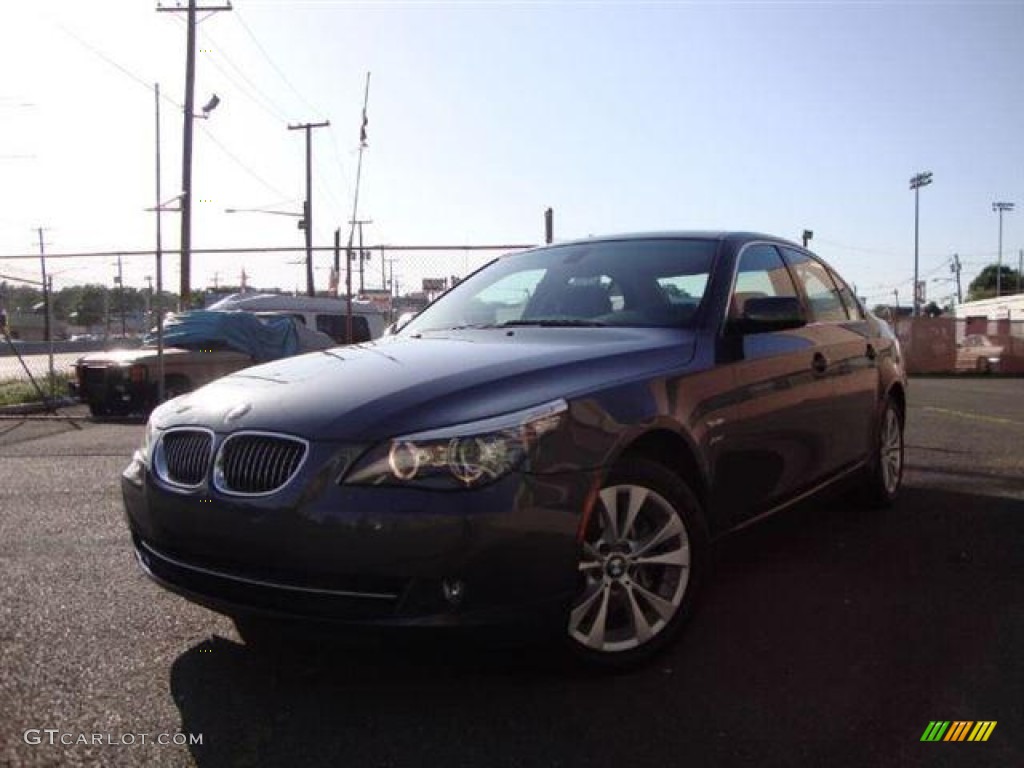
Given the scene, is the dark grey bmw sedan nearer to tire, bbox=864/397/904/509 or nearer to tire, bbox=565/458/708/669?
tire, bbox=565/458/708/669

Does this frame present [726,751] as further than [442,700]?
No

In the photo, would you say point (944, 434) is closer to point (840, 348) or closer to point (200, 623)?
point (840, 348)

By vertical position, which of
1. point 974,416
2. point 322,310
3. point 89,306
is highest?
point 89,306

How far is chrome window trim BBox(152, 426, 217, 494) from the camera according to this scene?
2920 millimetres

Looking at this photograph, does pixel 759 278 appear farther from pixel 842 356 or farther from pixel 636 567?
pixel 636 567

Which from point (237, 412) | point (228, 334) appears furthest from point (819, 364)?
point (228, 334)

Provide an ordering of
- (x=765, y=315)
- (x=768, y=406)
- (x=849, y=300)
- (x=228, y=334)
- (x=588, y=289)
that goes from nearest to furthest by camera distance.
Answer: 1. (x=765, y=315)
2. (x=768, y=406)
3. (x=588, y=289)
4. (x=849, y=300)
5. (x=228, y=334)

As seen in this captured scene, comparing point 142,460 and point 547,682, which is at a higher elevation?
point 142,460

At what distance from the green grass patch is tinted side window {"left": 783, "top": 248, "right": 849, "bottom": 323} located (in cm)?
1213

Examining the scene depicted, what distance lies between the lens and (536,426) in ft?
9.23

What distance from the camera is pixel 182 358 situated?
39.5 ft

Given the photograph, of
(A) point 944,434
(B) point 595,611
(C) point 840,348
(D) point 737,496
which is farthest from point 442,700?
(A) point 944,434

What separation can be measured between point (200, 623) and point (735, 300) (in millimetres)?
2612

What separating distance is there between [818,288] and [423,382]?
3.00m
